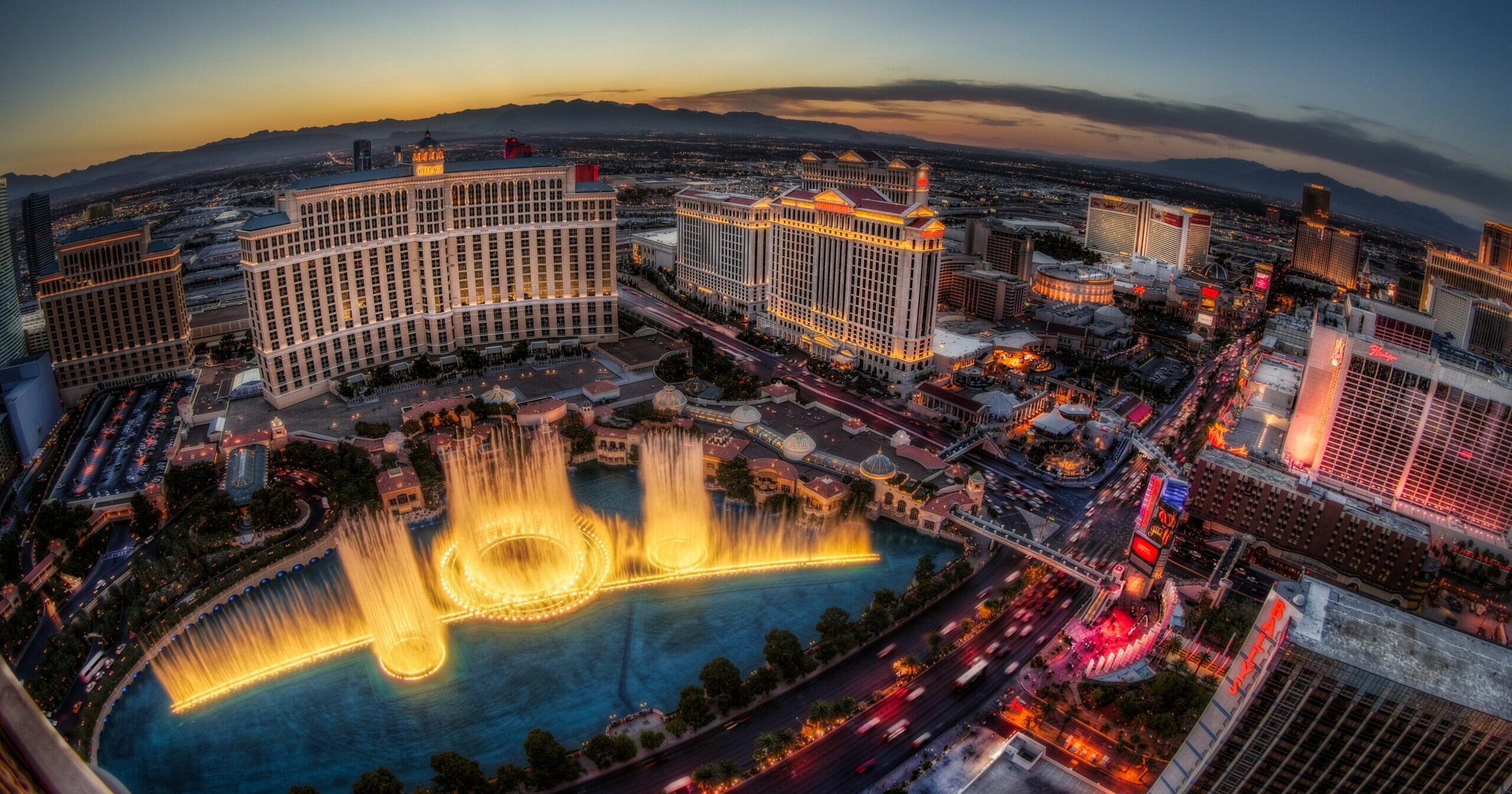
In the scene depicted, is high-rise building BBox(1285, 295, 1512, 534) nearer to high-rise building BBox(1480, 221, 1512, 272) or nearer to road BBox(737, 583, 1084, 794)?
high-rise building BBox(1480, 221, 1512, 272)

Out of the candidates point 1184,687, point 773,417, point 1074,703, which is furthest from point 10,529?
point 1184,687

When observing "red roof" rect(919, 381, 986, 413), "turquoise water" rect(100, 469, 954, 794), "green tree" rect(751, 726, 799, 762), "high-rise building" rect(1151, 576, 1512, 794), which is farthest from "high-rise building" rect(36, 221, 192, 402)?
"high-rise building" rect(1151, 576, 1512, 794)

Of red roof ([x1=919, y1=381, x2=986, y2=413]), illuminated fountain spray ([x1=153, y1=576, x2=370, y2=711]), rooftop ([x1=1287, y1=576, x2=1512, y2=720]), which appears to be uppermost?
rooftop ([x1=1287, y1=576, x2=1512, y2=720])

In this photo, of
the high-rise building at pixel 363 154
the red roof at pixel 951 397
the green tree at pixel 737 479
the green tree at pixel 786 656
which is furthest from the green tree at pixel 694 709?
the high-rise building at pixel 363 154

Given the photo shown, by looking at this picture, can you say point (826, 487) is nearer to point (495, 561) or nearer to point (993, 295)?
point (495, 561)

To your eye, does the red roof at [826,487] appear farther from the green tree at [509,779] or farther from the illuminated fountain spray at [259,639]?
the illuminated fountain spray at [259,639]

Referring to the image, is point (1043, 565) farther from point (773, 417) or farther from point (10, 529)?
point (10, 529)

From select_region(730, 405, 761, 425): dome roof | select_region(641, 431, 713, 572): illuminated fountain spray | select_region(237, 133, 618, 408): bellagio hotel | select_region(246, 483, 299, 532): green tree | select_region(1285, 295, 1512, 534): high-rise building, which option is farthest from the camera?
select_region(237, 133, 618, 408): bellagio hotel
